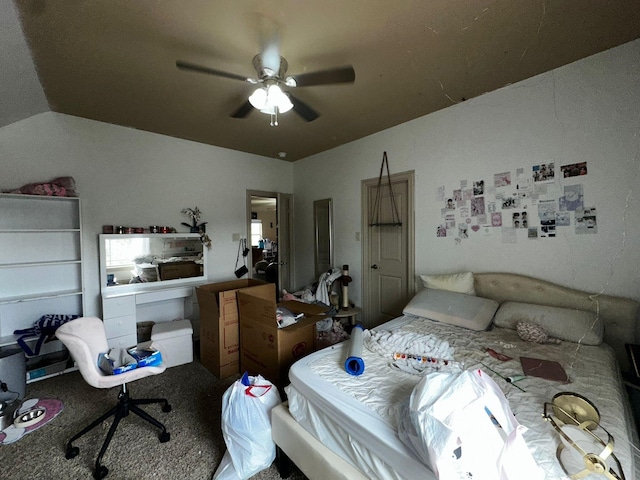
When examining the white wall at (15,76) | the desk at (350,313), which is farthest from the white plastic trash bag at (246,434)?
the white wall at (15,76)

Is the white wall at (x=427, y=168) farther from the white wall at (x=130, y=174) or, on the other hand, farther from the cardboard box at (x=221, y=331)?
the cardboard box at (x=221, y=331)

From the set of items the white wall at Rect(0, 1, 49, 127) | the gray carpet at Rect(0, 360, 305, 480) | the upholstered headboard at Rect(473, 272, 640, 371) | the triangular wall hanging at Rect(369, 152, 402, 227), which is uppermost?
the white wall at Rect(0, 1, 49, 127)

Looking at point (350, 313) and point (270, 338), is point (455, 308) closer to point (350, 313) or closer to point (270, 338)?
point (350, 313)

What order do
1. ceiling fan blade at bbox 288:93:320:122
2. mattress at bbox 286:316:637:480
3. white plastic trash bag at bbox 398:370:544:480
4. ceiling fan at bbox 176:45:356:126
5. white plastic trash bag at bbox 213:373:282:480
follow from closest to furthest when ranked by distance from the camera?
1. white plastic trash bag at bbox 398:370:544:480
2. mattress at bbox 286:316:637:480
3. white plastic trash bag at bbox 213:373:282:480
4. ceiling fan at bbox 176:45:356:126
5. ceiling fan blade at bbox 288:93:320:122

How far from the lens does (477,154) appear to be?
8.25ft

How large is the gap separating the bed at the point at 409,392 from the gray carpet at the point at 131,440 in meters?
0.47

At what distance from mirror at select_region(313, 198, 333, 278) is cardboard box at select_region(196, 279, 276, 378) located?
5.29ft

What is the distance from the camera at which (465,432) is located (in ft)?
2.72

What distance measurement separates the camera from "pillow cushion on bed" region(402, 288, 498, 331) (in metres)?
2.09

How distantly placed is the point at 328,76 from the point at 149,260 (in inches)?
117

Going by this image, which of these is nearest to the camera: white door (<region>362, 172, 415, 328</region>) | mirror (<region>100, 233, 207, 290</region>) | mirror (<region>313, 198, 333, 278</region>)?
mirror (<region>100, 233, 207, 290</region>)

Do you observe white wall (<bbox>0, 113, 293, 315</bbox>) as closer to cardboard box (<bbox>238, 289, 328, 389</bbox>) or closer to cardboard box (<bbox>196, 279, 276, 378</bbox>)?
cardboard box (<bbox>196, 279, 276, 378</bbox>)

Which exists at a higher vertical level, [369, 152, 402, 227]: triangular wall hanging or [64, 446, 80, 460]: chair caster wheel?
[369, 152, 402, 227]: triangular wall hanging

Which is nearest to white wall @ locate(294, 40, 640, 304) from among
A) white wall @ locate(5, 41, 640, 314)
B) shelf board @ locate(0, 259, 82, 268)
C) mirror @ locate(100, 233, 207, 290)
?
white wall @ locate(5, 41, 640, 314)
